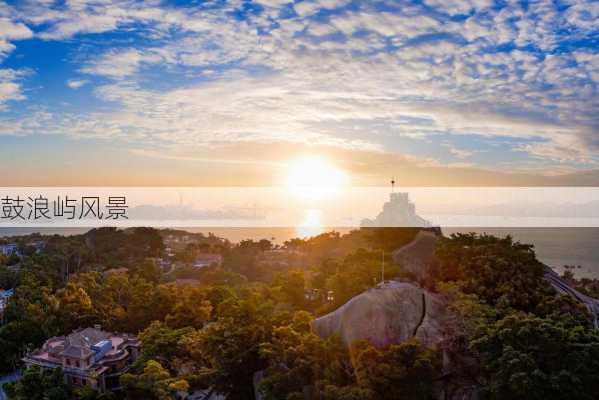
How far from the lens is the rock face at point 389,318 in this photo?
1395 centimetres

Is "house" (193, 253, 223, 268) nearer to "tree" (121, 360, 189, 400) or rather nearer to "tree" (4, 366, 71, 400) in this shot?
"tree" (4, 366, 71, 400)

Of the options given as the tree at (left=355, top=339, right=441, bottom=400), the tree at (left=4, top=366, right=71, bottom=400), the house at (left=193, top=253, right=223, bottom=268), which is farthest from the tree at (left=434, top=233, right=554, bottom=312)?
the house at (left=193, top=253, right=223, bottom=268)

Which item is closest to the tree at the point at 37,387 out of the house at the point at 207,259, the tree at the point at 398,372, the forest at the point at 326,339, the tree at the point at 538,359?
the forest at the point at 326,339

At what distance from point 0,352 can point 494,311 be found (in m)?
22.5

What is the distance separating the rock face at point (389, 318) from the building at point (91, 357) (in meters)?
9.51

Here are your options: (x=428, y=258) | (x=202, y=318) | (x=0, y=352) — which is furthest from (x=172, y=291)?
(x=428, y=258)

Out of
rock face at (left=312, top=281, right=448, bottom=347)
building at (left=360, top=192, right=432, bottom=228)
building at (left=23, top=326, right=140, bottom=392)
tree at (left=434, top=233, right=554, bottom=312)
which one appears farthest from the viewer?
building at (left=360, top=192, right=432, bottom=228)

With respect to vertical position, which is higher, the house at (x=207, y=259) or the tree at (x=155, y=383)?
the house at (x=207, y=259)

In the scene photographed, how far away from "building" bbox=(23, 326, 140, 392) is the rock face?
9.51 meters

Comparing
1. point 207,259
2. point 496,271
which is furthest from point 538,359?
point 207,259

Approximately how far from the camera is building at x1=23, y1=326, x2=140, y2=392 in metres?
18.3

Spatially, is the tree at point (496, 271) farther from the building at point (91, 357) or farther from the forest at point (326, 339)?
the building at point (91, 357)

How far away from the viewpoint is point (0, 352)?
21766mm

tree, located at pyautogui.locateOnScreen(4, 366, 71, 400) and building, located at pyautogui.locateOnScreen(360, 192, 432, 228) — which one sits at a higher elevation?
building, located at pyautogui.locateOnScreen(360, 192, 432, 228)
